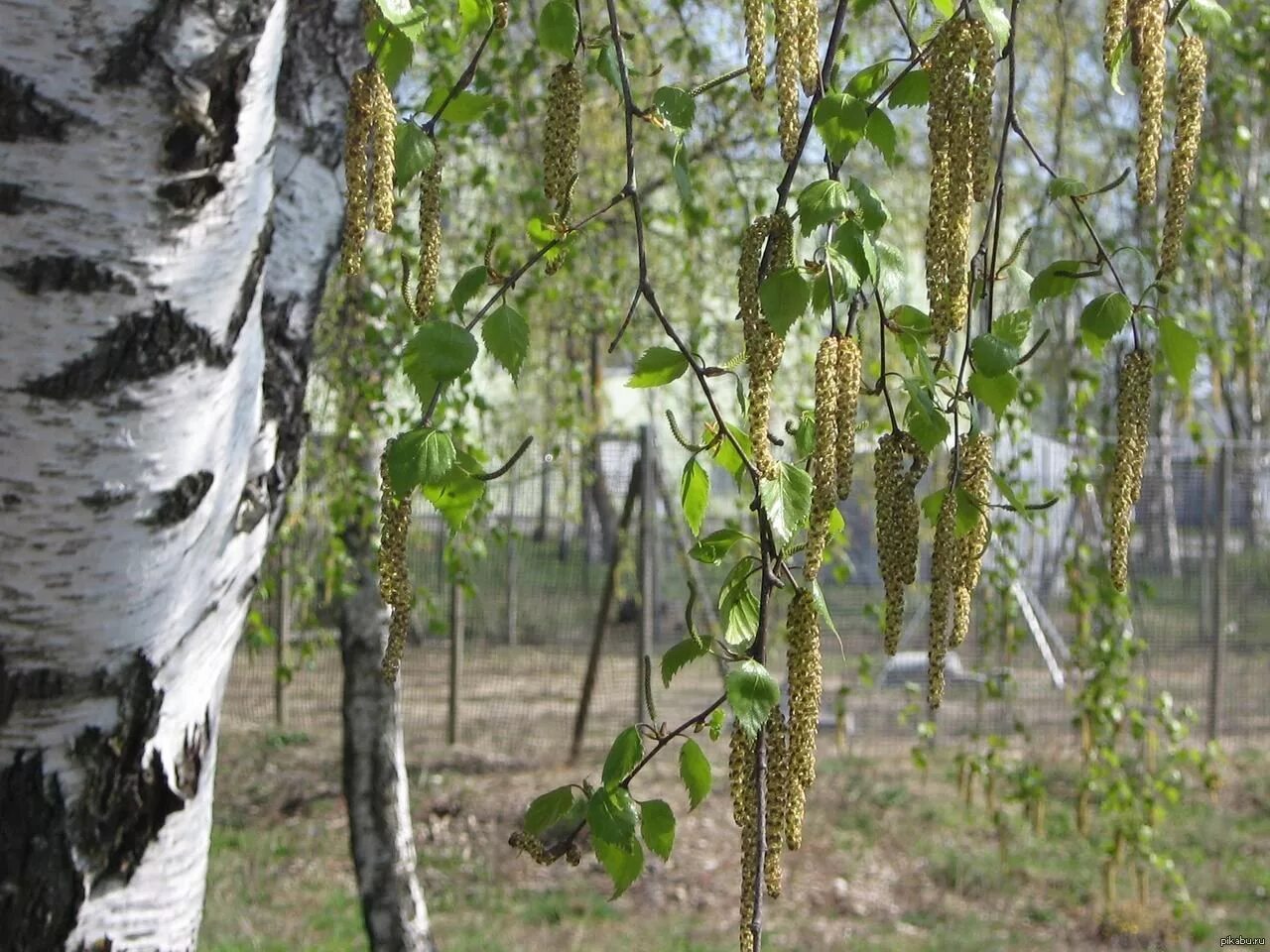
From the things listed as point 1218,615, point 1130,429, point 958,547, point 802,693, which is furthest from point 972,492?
point 1218,615

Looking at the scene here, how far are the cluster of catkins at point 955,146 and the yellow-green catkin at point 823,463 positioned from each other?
104 millimetres

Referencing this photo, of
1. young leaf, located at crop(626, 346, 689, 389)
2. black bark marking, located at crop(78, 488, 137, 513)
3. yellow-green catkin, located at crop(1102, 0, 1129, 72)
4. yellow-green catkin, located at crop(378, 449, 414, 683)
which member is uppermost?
yellow-green catkin, located at crop(1102, 0, 1129, 72)

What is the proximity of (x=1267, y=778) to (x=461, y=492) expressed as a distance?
22.3 feet

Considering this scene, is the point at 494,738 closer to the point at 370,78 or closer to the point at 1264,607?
the point at 1264,607

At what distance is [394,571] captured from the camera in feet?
3.56

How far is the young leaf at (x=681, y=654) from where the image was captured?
1.13 m

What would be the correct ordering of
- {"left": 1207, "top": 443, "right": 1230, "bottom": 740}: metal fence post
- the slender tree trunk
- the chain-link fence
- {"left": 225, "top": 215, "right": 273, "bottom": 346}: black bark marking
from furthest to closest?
the chain-link fence
{"left": 1207, "top": 443, "right": 1230, "bottom": 740}: metal fence post
the slender tree trunk
{"left": 225, "top": 215, "right": 273, "bottom": 346}: black bark marking

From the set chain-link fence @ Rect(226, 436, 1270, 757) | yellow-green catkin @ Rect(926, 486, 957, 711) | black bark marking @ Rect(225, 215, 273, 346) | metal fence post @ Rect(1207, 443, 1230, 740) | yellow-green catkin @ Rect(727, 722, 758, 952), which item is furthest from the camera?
chain-link fence @ Rect(226, 436, 1270, 757)

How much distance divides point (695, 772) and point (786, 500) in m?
0.27

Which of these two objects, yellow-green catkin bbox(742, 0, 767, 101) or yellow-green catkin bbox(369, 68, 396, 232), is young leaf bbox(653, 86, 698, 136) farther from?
yellow-green catkin bbox(369, 68, 396, 232)

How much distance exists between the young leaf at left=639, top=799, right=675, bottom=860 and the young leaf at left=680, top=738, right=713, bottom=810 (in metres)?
0.03

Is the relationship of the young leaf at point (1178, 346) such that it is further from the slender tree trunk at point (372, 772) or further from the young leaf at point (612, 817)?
the slender tree trunk at point (372, 772)

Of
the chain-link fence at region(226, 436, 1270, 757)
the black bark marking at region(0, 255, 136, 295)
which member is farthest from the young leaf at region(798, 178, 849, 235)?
the chain-link fence at region(226, 436, 1270, 757)

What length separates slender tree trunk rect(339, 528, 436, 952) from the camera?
404 cm
